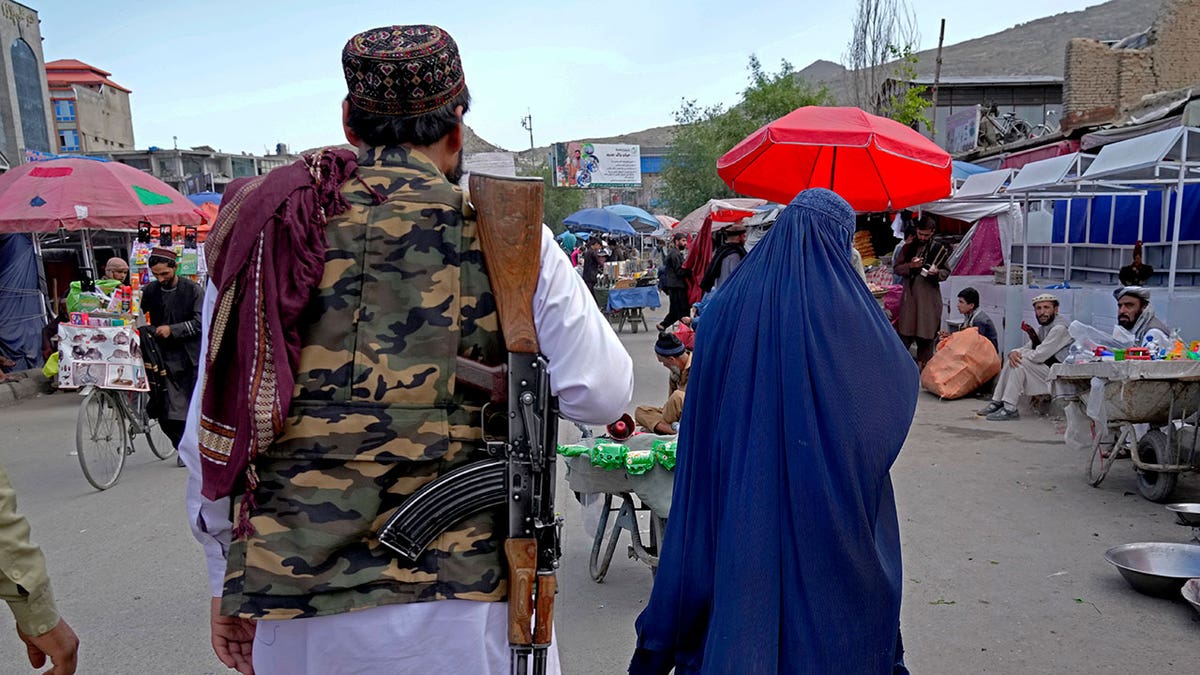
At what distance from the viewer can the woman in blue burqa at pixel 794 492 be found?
2.24m

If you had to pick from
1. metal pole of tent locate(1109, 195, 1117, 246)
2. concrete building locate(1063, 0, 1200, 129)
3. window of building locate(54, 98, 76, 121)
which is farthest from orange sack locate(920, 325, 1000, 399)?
window of building locate(54, 98, 76, 121)

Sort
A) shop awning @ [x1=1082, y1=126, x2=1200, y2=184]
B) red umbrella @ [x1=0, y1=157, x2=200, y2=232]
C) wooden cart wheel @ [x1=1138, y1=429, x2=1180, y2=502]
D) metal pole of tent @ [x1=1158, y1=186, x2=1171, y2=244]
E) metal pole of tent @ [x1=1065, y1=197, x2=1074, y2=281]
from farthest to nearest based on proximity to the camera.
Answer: metal pole of tent @ [x1=1065, y1=197, x2=1074, y2=281] < red umbrella @ [x1=0, y1=157, x2=200, y2=232] < metal pole of tent @ [x1=1158, y1=186, x2=1171, y2=244] < shop awning @ [x1=1082, y1=126, x2=1200, y2=184] < wooden cart wheel @ [x1=1138, y1=429, x2=1180, y2=502]

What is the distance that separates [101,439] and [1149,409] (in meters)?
7.32

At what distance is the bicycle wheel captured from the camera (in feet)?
21.2

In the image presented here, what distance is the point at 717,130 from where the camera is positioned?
137 ft

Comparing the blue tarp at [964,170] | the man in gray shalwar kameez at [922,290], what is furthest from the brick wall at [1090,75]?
the man in gray shalwar kameez at [922,290]

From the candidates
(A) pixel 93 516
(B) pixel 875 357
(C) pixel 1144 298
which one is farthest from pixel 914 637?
(A) pixel 93 516

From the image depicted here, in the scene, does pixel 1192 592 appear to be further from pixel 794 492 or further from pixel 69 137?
pixel 69 137

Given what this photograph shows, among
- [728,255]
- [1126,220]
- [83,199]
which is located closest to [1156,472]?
[728,255]

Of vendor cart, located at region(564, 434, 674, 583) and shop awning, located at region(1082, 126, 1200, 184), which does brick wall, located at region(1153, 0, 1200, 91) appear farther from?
vendor cart, located at region(564, 434, 674, 583)

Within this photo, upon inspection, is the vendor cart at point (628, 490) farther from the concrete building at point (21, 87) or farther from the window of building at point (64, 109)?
the window of building at point (64, 109)

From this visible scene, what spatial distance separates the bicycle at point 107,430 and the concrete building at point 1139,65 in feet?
49.1

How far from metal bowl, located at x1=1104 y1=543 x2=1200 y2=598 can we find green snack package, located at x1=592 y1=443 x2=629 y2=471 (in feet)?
7.96

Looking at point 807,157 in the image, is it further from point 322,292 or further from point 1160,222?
point 322,292
